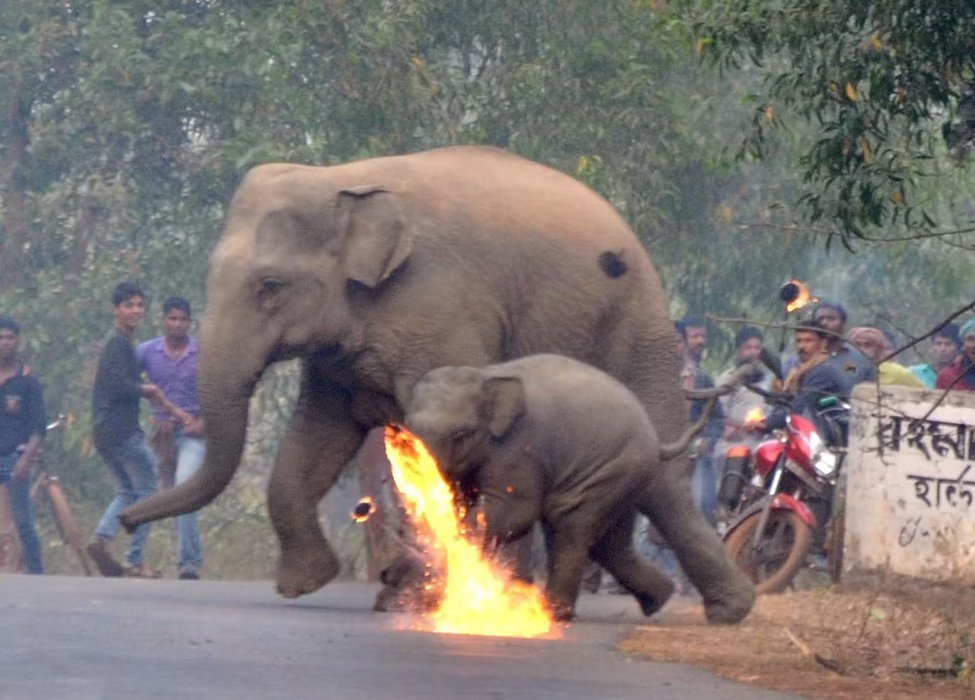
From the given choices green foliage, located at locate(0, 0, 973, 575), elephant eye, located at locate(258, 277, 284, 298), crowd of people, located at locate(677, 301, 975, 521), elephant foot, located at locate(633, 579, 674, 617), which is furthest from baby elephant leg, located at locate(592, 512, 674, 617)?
green foliage, located at locate(0, 0, 973, 575)

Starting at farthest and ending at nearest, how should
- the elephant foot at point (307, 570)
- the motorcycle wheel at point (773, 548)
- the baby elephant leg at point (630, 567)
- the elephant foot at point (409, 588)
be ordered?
the motorcycle wheel at point (773, 548) → the elephant foot at point (307, 570) → the baby elephant leg at point (630, 567) → the elephant foot at point (409, 588)

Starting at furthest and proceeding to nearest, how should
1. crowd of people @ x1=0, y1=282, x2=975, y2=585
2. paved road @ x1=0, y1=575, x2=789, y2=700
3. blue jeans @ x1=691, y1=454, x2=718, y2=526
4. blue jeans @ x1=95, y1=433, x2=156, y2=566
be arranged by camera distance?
blue jeans @ x1=691, y1=454, x2=718, y2=526 → blue jeans @ x1=95, y1=433, x2=156, y2=566 → crowd of people @ x1=0, y1=282, x2=975, y2=585 → paved road @ x1=0, y1=575, x2=789, y2=700

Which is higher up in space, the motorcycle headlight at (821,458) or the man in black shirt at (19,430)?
the motorcycle headlight at (821,458)

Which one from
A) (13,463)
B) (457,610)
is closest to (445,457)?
(457,610)

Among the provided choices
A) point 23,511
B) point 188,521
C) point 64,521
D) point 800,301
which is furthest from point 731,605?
point 64,521

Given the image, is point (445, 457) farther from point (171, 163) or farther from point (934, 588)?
point (171, 163)

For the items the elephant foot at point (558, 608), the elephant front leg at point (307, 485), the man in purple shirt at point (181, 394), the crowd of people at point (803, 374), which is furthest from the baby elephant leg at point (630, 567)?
the man in purple shirt at point (181, 394)

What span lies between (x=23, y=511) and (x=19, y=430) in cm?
53

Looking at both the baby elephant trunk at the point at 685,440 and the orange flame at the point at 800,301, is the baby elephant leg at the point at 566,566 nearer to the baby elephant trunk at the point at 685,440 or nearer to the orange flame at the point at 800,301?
the baby elephant trunk at the point at 685,440

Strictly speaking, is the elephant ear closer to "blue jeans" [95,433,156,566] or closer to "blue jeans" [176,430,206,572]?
"blue jeans" [176,430,206,572]

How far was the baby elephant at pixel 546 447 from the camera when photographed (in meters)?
10.9

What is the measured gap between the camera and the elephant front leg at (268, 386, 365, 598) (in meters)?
12.1

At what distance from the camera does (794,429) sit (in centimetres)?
1388

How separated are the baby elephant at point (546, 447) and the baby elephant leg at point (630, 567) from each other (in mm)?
337
